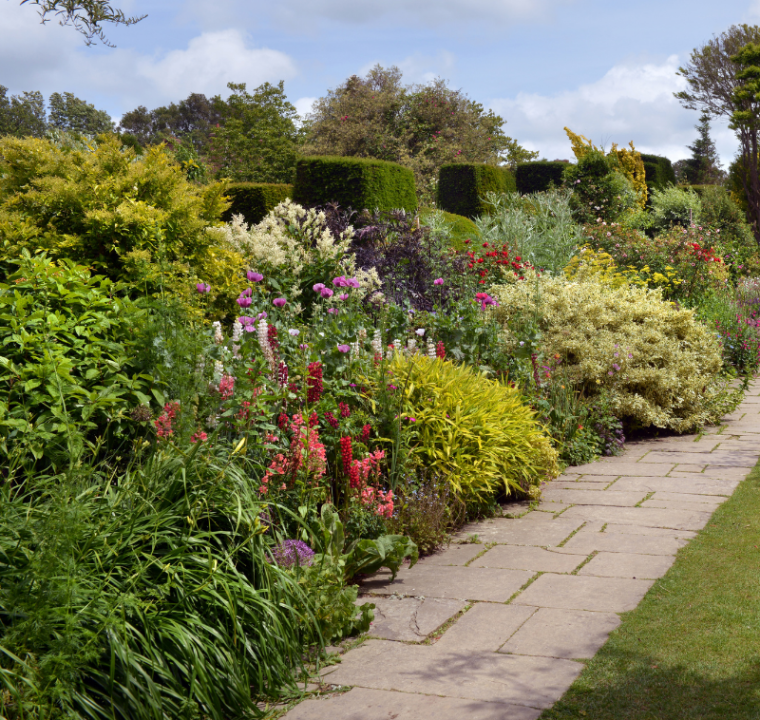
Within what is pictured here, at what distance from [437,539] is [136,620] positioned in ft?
6.74

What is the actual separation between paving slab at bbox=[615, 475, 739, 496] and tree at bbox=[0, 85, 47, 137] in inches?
1972

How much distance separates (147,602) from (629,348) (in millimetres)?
5614

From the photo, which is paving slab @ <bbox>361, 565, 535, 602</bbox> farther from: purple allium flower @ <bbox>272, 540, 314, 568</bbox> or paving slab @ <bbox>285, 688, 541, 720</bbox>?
paving slab @ <bbox>285, 688, 541, 720</bbox>

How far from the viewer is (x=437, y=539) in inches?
165

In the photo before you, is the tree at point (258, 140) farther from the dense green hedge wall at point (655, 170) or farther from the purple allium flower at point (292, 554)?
the purple allium flower at point (292, 554)

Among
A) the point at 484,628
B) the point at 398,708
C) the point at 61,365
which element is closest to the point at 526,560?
the point at 484,628

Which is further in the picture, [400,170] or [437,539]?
[400,170]

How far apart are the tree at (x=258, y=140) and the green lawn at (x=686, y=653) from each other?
2380 centimetres

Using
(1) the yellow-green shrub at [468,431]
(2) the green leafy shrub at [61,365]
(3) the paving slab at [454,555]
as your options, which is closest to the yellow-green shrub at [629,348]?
(1) the yellow-green shrub at [468,431]

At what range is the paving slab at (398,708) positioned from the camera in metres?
2.46

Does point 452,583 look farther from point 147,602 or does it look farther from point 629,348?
point 629,348

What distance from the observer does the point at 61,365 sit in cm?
340

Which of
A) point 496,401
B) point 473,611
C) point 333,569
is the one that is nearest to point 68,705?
point 333,569

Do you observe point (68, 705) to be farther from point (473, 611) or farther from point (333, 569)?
point (473, 611)
